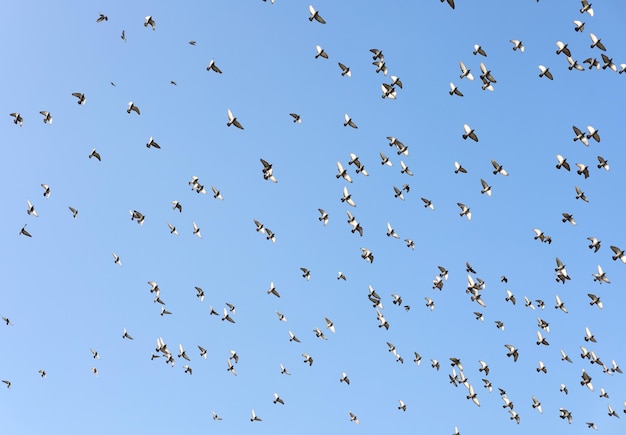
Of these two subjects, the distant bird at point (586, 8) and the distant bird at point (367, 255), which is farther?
the distant bird at point (367, 255)

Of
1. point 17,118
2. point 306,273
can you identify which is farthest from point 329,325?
point 17,118

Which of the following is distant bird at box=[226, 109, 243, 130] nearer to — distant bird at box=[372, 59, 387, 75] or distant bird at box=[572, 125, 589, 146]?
distant bird at box=[372, 59, 387, 75]

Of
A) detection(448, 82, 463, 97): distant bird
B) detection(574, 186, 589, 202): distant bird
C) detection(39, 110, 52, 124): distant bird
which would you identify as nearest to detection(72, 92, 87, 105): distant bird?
detection(39, 110, 52, 124): distant bird

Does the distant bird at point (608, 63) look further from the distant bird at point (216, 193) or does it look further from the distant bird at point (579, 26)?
the distant bird at point (216, 193)

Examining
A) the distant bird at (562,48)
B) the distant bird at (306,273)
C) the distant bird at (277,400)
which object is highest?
the distant bird at (562,48)

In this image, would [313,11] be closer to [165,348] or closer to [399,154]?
[399,154]

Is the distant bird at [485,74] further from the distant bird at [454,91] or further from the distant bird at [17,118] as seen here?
the distant bird at [17,118]

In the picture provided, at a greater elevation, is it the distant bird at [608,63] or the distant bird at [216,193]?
the distant bird at [608,63]

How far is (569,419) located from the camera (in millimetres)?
66438

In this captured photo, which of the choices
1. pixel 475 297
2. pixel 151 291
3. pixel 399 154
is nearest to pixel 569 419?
pixel 475 297

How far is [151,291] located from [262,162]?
16383mm

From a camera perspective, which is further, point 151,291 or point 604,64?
point 151,291

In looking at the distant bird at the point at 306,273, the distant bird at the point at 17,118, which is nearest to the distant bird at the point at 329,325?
the distant bird at the point at 306,273

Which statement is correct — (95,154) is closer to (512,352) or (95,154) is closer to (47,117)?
(47,117)
